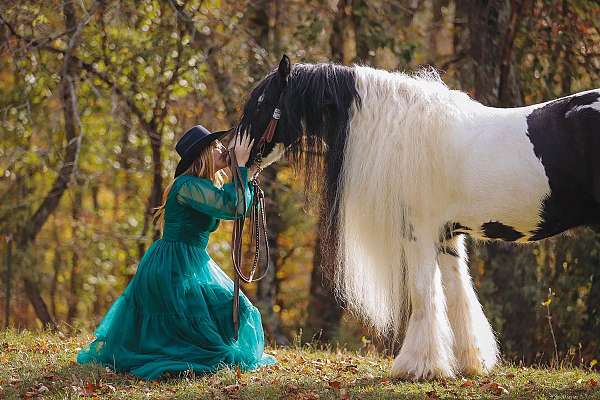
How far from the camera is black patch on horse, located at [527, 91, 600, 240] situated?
463 cm

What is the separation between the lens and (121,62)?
10.7m

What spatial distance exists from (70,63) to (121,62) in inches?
25.5

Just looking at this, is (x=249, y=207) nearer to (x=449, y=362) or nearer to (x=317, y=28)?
(x=449, y=362)

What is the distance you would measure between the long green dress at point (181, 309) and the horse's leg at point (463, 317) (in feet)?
4.21

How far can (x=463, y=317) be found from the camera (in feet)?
17.1

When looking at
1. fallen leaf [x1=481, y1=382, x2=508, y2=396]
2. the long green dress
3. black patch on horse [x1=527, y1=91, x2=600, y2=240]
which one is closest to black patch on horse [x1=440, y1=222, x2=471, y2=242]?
black patch on horse [x1=527, y1=91, x2=600, y2=240]

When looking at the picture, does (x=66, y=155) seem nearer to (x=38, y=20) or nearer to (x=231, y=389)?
(x=38, y=20)

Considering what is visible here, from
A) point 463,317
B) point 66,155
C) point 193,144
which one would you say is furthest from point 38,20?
point 463,317

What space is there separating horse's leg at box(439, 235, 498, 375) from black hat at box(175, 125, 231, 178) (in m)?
1.62

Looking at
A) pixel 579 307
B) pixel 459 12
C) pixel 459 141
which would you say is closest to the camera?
pixel 459 141

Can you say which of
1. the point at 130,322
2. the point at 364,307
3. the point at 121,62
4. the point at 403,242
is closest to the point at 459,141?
the point at 403,242

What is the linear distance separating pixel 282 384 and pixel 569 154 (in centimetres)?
212

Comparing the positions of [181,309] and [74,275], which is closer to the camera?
[181,309]

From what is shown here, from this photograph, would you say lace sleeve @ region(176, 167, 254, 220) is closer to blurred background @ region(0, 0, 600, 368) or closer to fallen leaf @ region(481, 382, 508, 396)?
fallen leaf @ region(481, 382, 508, 396)
